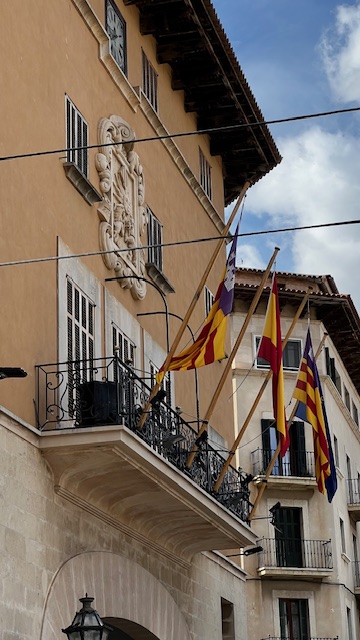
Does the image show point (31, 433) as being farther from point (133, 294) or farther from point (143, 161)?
point (143, 161)

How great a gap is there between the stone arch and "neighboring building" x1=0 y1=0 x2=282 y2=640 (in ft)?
0.12

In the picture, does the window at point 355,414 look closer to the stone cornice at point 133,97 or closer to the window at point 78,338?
the stone cornice at point 133,97

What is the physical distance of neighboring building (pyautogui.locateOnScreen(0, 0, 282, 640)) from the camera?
17172mm

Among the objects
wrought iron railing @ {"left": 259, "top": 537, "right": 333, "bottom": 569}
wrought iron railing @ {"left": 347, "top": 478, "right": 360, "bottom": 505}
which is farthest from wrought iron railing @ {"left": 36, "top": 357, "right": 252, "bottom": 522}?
wrought iron railing @ {"left": 347, "top": 478, "right": 360, "bottom": 505}

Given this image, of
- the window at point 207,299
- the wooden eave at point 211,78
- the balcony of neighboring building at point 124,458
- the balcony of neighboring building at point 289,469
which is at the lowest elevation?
the balcony of neighboring building at point 124,458

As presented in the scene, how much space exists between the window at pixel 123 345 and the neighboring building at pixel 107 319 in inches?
2.0

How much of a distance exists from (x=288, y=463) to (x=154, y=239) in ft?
78.5

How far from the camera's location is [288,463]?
4650 centimetres

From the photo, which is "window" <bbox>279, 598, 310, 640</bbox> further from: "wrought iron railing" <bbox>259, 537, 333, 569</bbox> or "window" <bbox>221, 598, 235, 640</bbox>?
"window" <bbox>221, 598, 235, 640</bbox>

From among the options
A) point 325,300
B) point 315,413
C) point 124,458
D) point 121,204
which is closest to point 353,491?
point 325,300

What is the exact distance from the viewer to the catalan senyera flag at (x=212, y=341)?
1930 centimetres

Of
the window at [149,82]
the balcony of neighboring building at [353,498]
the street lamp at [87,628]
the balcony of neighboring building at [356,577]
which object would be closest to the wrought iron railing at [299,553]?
the balcony of neighboring building at [356,577]

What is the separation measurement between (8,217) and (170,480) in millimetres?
4722

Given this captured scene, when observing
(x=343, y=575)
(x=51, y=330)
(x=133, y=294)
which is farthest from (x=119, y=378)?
(x=343, y=575)
